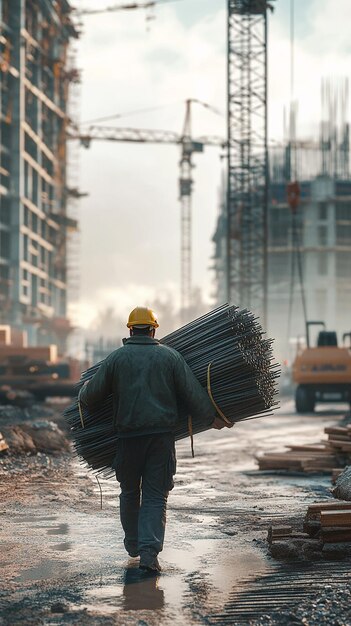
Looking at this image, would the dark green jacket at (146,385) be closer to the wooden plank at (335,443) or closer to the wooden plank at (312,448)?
the wooden plank at (335,443)

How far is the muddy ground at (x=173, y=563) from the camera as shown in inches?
191

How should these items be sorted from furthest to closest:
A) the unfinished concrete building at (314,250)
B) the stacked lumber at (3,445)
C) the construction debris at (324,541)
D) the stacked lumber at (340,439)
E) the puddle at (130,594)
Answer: the unfinished concrete building at (314,250), the stacked lumber at (3,445), the stacked lumber at (340,439), the construction debris at (324,541), the puddle at (130,594)

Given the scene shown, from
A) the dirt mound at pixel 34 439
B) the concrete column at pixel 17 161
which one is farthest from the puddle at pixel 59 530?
the concrete column at pixel 17 161

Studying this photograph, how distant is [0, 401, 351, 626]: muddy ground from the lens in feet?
15.9

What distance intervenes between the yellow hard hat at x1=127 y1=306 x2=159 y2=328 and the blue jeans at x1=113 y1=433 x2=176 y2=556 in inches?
29.5

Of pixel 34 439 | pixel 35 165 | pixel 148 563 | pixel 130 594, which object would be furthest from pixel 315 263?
pixel 130 594

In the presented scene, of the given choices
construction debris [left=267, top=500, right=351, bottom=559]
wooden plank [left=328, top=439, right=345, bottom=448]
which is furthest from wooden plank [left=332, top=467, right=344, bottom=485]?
construction debris [left=267, top=500, right=351, bottom=559]

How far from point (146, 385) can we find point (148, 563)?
112 cm

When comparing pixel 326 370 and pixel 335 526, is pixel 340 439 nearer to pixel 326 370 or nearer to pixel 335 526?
pixel 335 526

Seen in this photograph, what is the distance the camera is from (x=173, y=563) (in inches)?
243

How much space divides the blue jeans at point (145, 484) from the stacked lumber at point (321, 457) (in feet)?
17.6

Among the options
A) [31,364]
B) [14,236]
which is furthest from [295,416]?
[14,236]

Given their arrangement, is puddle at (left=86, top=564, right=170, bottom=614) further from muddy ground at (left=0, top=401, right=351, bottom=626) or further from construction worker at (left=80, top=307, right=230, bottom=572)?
construction worker at (left=80, top=307, right=230, bottom=572)

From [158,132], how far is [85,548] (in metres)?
73.8
